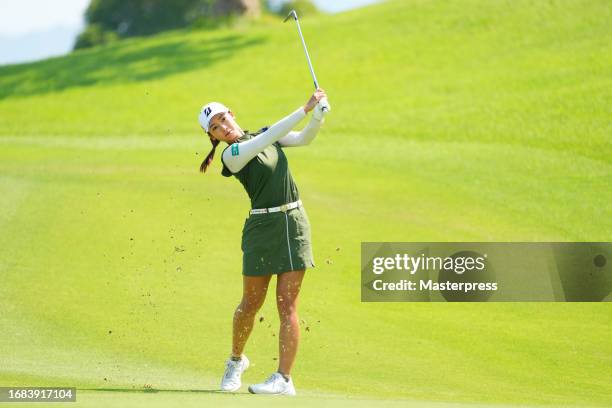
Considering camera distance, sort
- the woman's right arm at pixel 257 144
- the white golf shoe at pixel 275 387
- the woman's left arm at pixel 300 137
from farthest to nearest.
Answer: the woman's left arm at pixel 300 137 → the white golf shoe at pixel 275 387 → the woman's right arm at pixel 257 144

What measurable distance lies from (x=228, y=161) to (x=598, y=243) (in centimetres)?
822

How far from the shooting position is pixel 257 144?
764 cm

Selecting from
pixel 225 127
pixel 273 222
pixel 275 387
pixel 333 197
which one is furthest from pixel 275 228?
pixel 333 197

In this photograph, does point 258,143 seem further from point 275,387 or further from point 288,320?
point 275,387

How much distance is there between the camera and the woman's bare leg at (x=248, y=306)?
8180 mm

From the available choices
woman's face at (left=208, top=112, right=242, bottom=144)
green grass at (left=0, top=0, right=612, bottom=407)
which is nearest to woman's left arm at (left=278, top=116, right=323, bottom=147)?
woman's face at (left=208, top=112, right=242, bottom=144)

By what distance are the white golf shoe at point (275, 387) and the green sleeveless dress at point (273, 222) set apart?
0.75 metres

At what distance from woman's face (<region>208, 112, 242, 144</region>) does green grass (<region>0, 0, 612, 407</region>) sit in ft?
5.99

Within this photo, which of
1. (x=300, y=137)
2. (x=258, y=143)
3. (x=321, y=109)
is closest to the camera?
(x=258, y=143)

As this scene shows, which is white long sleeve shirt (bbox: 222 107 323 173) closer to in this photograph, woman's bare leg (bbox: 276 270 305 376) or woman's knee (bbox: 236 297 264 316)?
woman's bare leg (bbox: 276 270 305 376)

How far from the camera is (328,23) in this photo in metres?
34.1

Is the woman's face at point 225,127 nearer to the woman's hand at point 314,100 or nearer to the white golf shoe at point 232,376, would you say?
the woman's hand at point 314,100

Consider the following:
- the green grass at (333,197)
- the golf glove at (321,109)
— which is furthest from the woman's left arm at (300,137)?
the green grass at (333,197)

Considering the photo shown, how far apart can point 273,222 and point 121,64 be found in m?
25.9
